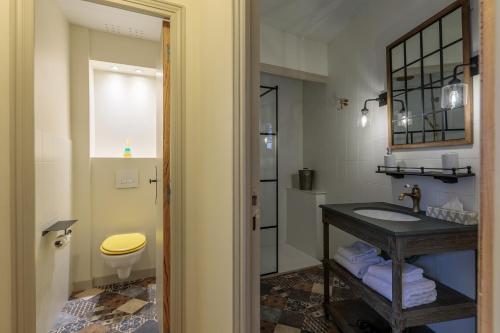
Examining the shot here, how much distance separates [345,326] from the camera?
1714 mm

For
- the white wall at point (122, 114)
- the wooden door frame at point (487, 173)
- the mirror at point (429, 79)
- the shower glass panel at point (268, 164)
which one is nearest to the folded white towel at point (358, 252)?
the mirror at point (429, 79)

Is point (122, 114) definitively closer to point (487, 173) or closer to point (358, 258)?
point (358, 258)

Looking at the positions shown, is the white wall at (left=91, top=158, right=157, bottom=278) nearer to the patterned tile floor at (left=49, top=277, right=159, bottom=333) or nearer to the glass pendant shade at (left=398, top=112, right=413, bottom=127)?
the patterned tile floor at (left=49, top=277, right=159, bottom=333)

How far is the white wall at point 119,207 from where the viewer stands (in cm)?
249

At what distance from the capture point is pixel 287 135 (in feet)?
11.9

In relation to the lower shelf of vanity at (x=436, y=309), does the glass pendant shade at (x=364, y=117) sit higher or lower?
higher

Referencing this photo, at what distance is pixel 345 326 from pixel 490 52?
1.97 meters

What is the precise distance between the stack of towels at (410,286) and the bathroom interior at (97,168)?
4.61 ft

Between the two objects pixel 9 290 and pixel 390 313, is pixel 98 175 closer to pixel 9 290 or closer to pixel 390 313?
pixel 9 290

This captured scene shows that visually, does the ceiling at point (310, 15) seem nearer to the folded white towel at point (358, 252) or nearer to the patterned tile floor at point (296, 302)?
the folded white towel at point (358, 252)

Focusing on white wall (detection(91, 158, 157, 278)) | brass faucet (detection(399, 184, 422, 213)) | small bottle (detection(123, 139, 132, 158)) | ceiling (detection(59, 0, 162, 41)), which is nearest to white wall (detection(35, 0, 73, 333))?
ceiling (detection(59, 0, 162, 41))

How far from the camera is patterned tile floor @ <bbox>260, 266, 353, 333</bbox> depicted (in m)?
1.85

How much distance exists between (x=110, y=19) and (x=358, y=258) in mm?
2968

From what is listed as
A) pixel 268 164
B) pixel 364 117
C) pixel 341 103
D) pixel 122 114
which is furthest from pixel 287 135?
pixel 122 114
